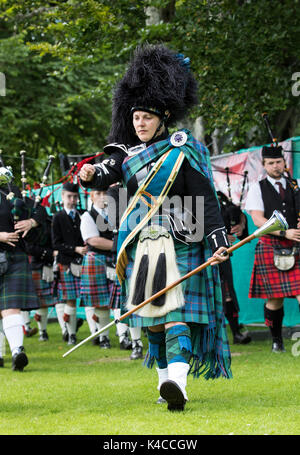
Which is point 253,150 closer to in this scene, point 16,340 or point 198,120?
point 198,120

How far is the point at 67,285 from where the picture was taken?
893cm

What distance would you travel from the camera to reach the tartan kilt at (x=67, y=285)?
8891 millimetres

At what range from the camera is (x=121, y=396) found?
4.91 m

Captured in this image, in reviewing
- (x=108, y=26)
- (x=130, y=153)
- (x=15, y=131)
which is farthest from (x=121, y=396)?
(x=15, y=131)

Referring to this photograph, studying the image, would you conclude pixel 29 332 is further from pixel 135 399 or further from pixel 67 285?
pixel 135 399

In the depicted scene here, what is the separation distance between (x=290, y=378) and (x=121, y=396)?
4.06 feet

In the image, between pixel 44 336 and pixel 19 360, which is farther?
pixel 44 336

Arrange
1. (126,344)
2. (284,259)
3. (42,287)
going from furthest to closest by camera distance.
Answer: (42,287) → (126,344) → (284,259)

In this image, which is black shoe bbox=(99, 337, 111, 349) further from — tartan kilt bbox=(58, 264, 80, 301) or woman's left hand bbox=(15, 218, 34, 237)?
woman's left hand bbox=(15, 218, 34, 237)

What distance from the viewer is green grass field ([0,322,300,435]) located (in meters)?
3.66

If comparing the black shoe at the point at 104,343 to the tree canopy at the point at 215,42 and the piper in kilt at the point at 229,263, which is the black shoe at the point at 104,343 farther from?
the tree canopy at the point at 215,42

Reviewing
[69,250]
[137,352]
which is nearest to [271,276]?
[137,352]

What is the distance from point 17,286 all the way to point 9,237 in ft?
1.41

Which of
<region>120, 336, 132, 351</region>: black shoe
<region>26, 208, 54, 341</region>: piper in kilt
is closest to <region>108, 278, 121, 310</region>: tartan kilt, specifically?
<region>120, 336, 132, 351</region>: black shoe
